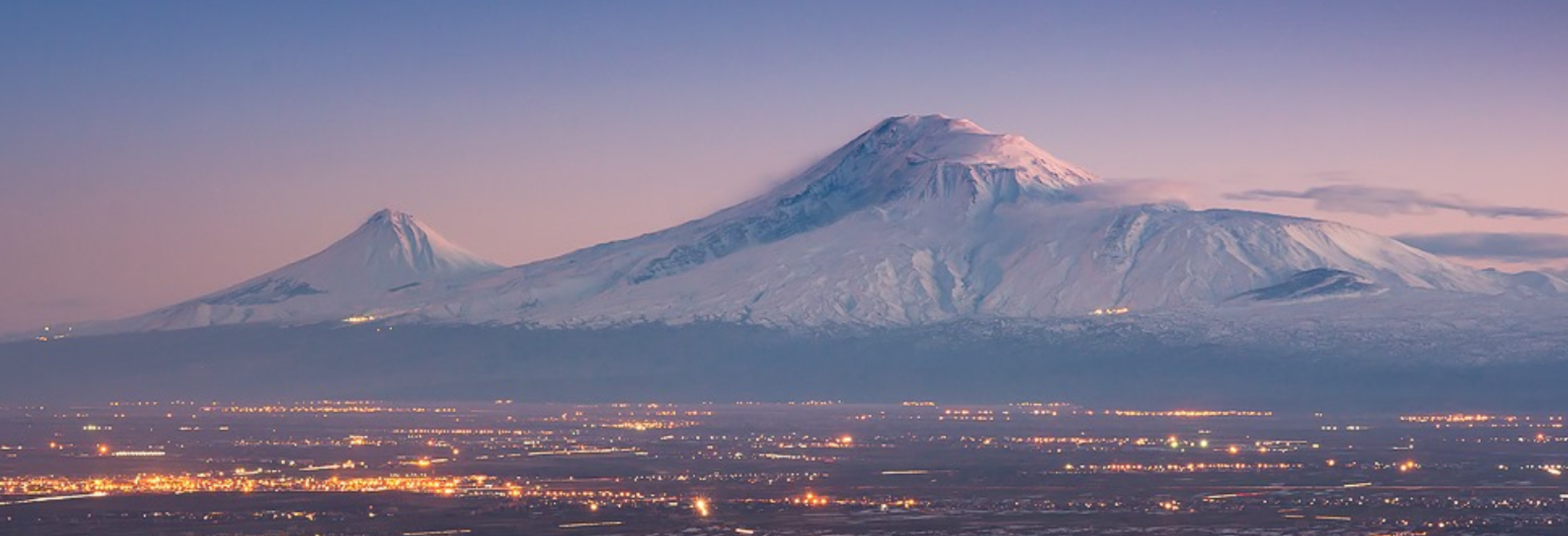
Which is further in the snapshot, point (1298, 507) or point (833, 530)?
point (1298, 507)

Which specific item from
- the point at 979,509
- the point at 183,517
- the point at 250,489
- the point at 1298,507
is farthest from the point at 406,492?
the point at 1298,507

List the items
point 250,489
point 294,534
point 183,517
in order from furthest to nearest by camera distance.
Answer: point 250,489, point 183,517, point 294,534

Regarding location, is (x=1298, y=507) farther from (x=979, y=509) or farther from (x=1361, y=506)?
(x=979, y=509)

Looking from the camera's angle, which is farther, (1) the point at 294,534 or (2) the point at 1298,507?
(2) the point at 1298,507

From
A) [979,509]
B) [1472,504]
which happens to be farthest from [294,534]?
[1472,504]

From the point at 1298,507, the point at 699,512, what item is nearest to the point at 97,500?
the point at 699,512

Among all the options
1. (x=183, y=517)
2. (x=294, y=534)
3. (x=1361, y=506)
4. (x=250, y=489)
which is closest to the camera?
(x=294, y=534)

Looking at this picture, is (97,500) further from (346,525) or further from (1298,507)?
(1298,507)
